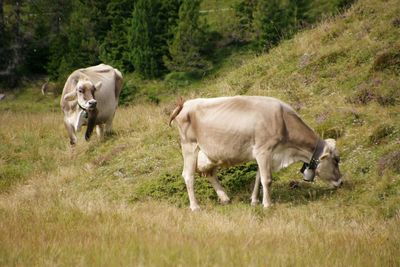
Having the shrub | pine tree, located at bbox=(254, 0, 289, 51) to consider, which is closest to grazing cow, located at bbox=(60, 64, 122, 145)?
the shrub

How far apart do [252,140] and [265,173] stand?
591mm

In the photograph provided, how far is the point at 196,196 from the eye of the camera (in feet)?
37.5

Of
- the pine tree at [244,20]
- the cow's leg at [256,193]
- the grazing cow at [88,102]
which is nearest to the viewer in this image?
the cow's leg at [256,193]

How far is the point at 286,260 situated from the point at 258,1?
110 ft

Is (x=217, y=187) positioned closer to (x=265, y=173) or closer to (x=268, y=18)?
(x=265, y=173)

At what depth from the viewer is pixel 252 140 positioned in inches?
406

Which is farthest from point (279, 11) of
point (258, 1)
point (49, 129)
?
point (49, 129)

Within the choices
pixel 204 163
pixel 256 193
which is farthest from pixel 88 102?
pixel 256 193

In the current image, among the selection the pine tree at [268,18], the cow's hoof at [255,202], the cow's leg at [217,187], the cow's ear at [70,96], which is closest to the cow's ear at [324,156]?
the cow's hoof at [255,202]

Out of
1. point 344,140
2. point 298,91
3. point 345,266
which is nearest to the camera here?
point 345,266

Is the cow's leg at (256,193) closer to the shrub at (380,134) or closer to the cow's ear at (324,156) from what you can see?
the cow's ear at (324,156)

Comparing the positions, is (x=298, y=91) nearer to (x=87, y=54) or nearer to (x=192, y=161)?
(x=192, y=161)

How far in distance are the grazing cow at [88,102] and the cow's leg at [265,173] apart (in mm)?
7117

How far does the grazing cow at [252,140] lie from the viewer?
10234 millimetres
